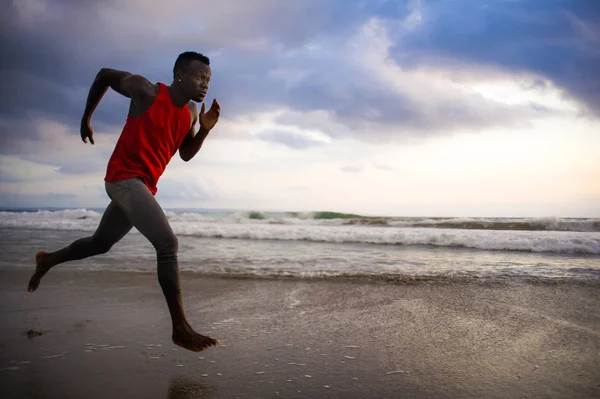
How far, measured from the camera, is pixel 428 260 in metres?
7.63

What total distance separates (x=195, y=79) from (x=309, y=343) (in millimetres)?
2042

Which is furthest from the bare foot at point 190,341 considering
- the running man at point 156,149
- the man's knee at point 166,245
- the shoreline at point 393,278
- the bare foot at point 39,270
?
the shoreline at point 393,278

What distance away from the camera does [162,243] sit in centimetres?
259

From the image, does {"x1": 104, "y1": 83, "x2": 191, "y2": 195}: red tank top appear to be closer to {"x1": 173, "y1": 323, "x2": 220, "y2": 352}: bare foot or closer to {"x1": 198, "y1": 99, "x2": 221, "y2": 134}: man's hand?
{"x1": 198, "y1": 99, "x2": 221, "y2": 134}: man's hand

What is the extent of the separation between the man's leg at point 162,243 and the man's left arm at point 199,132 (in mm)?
533

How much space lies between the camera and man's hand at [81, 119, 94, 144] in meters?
3.27

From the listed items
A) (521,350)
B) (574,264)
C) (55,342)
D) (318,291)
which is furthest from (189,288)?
(574,264)

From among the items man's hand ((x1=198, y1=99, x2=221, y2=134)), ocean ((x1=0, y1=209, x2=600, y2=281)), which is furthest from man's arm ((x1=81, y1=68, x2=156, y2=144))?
ocean ((x1=0, y1=209, x2=600, y2=281))

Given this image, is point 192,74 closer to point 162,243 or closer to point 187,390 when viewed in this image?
point 162,243

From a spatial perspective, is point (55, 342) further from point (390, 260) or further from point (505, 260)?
point (505, 260)

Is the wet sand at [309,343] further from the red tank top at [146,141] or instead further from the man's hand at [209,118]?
the man's hand at [209,118]

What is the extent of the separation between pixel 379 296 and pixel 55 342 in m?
3.13

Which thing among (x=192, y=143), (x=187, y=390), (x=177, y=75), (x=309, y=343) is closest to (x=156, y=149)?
(x=192, y=143)

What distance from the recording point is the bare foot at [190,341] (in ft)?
8.16
